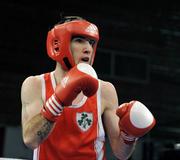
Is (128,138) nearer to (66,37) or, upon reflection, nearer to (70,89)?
(70,89)

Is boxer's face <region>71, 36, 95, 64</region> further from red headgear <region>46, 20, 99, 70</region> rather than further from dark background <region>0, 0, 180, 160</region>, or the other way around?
dark background <region>0, 0, 180, 160</region>

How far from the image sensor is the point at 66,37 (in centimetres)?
195

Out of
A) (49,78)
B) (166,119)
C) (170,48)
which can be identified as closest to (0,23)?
(170,48)

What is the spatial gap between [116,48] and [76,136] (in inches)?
221

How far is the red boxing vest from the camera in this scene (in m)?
1.91

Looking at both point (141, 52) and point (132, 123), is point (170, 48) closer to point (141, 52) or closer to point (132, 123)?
point (141, 52)

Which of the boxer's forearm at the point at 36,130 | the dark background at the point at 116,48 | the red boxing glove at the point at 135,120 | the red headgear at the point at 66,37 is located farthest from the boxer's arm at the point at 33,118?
the dark background at the point at 116,48

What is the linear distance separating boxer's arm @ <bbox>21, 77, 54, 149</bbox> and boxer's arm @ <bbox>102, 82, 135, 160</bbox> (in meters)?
0.29

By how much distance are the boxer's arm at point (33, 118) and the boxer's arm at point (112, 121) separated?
0.29 m

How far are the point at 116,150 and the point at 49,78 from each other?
1.34 ft

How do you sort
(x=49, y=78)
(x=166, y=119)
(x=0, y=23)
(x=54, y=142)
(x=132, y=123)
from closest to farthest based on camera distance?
(x=132, y=123) < (x=54, y=142) < (x=49, y=78) < (x=0, y=23) < (x=166, y=119)

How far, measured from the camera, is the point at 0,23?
21.9ft

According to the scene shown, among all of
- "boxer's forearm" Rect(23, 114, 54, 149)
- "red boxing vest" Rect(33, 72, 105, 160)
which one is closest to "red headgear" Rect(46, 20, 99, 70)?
"red boxing vest" Rect(33, 72, 105, 160)

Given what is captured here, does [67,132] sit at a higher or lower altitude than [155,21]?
higher
